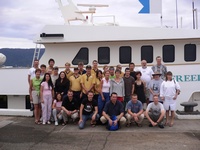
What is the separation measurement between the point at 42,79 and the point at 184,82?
5110 mm

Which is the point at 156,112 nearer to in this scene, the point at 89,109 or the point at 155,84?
the point at 155,84

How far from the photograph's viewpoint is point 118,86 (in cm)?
873

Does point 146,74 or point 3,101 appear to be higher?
point 146,74

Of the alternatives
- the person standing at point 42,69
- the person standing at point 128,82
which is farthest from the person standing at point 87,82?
the person standing at point 42,69

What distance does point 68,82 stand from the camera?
9.10 metres

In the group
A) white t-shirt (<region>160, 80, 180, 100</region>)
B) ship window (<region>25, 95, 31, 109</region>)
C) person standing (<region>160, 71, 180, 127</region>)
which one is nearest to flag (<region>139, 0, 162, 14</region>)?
person standing (<region>160, 71, 180, 127</region>)

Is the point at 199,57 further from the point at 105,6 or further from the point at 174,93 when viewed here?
the point at 105,6

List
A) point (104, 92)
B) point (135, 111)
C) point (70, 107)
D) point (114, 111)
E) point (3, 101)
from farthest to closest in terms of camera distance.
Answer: point (3, 101), point (70, 107), point (104, 92), point (135, 111), point (114, 111)

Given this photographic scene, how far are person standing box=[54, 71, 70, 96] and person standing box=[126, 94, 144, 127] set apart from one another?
190 centimetres

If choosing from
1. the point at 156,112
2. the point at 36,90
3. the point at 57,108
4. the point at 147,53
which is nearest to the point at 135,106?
the point at 156,112

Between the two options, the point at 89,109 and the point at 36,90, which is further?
the point at 36,90

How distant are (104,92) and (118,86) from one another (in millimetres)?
456

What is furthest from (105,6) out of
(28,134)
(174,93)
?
(28,134)

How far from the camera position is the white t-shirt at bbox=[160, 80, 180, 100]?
29.0 ft
